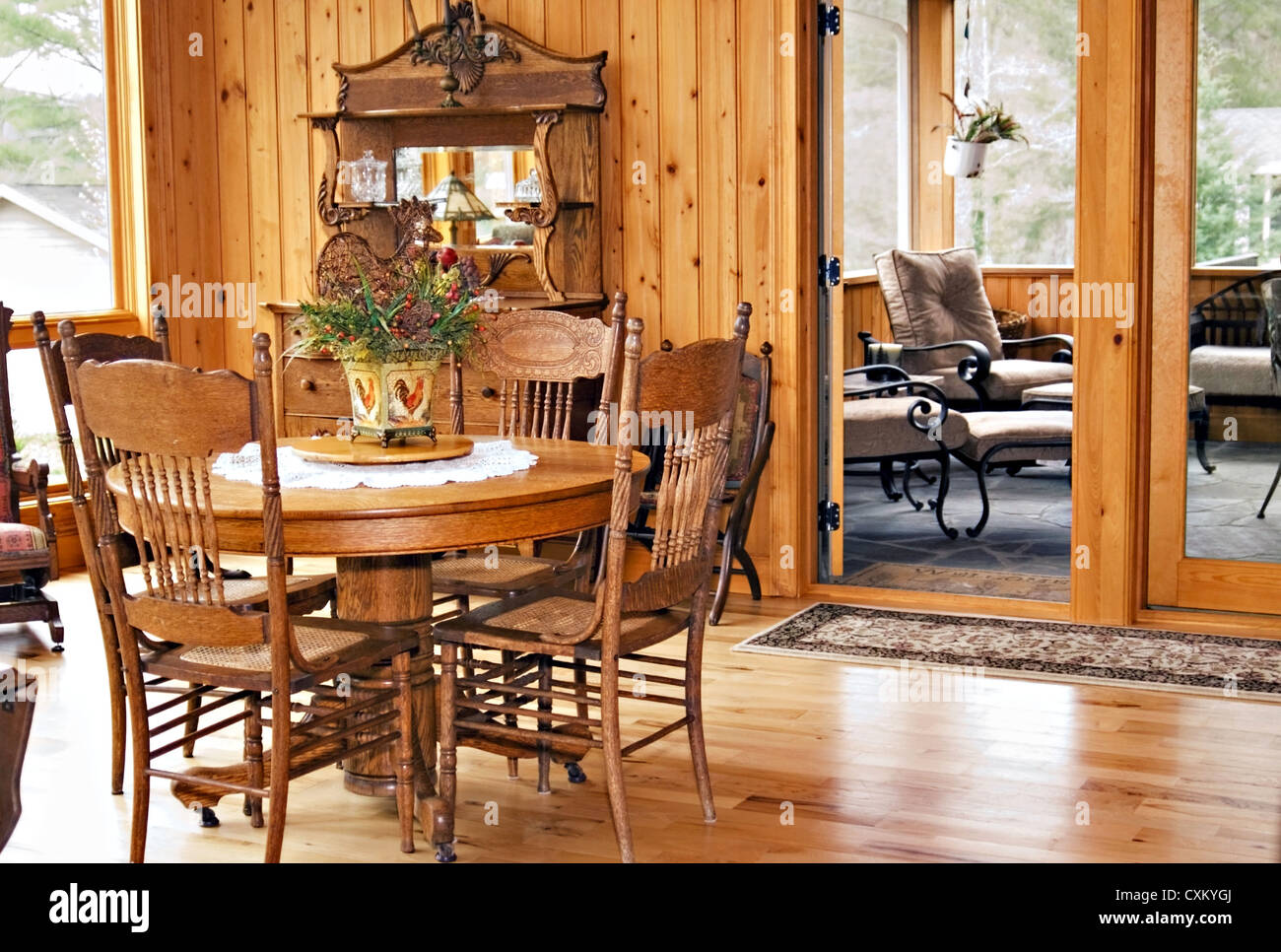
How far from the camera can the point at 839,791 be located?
3.65 m

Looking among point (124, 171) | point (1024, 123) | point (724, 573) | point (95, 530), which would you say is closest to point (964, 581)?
point (724, 573)

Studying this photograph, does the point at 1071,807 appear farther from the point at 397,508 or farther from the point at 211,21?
the point at 211,21

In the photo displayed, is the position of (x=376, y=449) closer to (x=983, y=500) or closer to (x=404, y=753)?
(x=404, y=753)

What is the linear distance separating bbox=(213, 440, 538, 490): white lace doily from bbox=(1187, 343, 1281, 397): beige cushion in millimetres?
2546

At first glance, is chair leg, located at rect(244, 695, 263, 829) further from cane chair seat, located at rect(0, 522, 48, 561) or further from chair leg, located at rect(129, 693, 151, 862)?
cane chair seat, located at rect(0, 522, 48, 561)

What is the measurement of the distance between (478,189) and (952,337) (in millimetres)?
3003

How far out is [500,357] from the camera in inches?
167

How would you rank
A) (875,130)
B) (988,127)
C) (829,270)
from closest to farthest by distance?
(829,270)
(988,127)
(875,130)

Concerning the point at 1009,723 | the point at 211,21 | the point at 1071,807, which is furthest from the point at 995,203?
the point at 1071,807

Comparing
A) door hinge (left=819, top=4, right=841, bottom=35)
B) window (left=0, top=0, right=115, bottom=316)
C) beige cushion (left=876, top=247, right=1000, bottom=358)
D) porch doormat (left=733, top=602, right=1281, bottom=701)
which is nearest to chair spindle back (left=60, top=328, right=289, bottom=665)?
porch doormat (left=733, top=602, right=1281, bottom=701)

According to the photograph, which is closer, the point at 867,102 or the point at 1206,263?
the point at 1206,263

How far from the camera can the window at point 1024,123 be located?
9102mm

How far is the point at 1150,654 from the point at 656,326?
7.04ft

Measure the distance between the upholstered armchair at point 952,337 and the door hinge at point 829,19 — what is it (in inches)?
92.5
